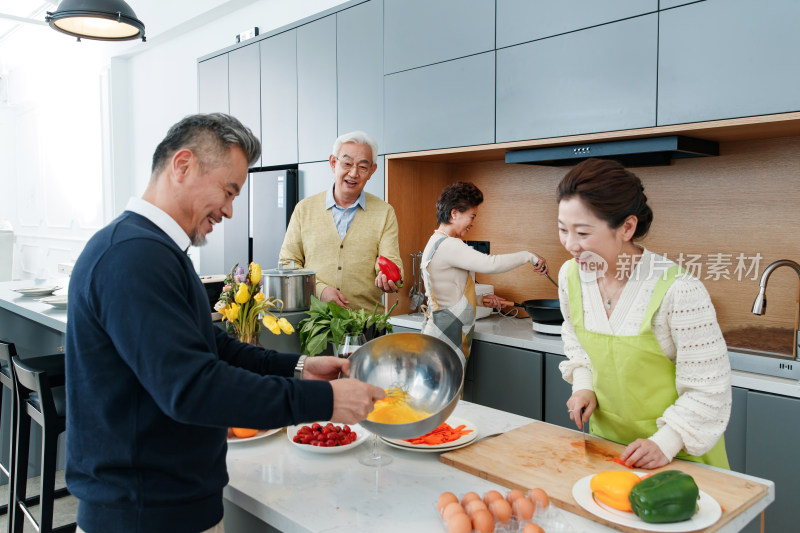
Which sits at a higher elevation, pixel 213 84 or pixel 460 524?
pixel 213 84

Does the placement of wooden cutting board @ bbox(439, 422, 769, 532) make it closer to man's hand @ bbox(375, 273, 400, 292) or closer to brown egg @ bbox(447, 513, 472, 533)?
brown egg @ bbox(447, 513, 472, 533)

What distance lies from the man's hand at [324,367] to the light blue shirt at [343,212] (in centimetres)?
167

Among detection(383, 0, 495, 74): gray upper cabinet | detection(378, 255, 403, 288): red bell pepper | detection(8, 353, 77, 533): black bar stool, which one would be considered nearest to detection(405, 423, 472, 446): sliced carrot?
detection(378, 255, 403, 288): red bell pepper

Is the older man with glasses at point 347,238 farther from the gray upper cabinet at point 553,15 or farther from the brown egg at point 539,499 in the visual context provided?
the brown egg at point 539,499

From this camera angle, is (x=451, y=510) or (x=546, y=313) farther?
(x=546, y=313)

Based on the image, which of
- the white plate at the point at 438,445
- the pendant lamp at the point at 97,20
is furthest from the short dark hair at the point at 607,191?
the pendant lamp at the point at 97,20

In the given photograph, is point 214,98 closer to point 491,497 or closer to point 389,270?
point 389,270

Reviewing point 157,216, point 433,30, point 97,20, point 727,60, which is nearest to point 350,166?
point 433,30

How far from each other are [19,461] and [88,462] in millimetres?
1761

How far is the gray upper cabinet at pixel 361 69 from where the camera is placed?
144 inches

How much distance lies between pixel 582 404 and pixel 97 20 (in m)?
3.52

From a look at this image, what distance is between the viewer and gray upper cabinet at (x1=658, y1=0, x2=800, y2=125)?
2174 mm

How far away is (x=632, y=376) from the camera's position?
60.5 inches

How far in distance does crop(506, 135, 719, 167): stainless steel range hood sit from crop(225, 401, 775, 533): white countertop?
5.21ft
